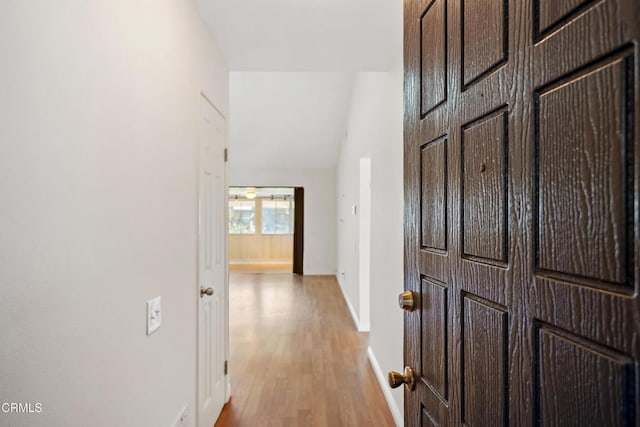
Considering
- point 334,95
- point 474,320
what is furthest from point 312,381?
point 334,95

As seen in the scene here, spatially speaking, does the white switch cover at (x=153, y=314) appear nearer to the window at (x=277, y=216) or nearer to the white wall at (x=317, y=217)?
the white wall at (x=317, y=217)

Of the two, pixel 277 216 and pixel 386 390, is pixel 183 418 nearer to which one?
pixel 386 390

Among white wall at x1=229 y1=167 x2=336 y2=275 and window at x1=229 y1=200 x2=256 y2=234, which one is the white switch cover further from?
window at x1=229 y1=200 x2=256 y2=234

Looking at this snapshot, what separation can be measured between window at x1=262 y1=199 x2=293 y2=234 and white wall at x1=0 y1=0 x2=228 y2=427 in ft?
33.5

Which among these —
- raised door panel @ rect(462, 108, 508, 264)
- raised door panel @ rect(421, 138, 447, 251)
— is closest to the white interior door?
raised door panel @ rect(421, 138, 447, 251)

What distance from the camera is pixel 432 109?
3.41ft

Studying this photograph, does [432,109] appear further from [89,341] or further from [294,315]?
[294,315]

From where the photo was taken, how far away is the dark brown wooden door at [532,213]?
47 centimetres

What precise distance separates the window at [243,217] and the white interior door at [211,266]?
9.25 meters

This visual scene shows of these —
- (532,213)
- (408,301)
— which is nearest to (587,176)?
(532,213)

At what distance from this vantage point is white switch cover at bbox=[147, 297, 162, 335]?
57.5 inches

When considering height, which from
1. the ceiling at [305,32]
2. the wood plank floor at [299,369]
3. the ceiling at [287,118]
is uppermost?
the ceiling at [287,118]

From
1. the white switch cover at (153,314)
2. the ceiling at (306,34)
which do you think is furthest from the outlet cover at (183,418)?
the ceiling at (306,34)

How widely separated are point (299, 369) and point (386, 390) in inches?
35.4
